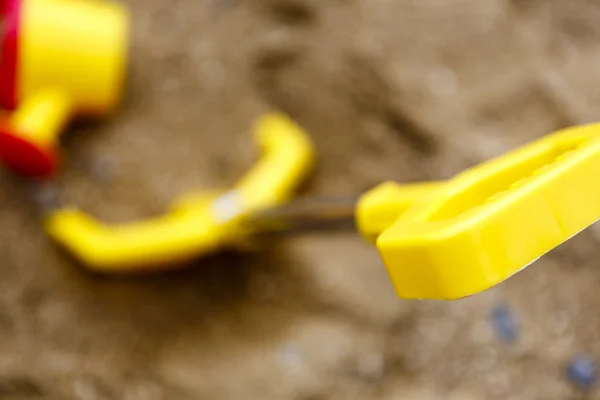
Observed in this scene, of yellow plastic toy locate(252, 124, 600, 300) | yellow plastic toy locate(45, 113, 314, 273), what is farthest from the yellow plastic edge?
yellow plastic toy locate(45, 113, 314, 273)

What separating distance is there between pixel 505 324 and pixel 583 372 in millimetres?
84

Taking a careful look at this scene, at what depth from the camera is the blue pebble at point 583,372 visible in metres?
0.69

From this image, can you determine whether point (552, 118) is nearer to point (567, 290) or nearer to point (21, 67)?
point (567, 290)

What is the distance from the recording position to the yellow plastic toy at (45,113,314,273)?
751 mm

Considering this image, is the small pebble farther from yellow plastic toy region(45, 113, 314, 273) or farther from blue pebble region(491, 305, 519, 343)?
blue pebble region(491, 305, 519, 343)

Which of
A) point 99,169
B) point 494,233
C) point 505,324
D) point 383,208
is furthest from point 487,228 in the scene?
point 99,169

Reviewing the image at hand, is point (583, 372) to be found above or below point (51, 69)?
below

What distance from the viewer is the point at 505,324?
728mm

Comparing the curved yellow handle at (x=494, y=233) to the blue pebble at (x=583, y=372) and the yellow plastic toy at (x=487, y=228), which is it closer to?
the yellow plastic toy at (x=487, y=228)

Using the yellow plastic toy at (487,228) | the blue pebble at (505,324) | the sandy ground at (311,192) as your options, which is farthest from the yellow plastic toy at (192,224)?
the yellow plastic toy at (487,228)

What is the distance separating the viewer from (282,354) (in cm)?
76

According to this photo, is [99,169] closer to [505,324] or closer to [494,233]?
[505,324]

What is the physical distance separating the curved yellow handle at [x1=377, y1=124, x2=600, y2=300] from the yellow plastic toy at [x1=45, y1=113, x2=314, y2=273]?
1.36ft

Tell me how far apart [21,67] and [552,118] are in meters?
0.59
